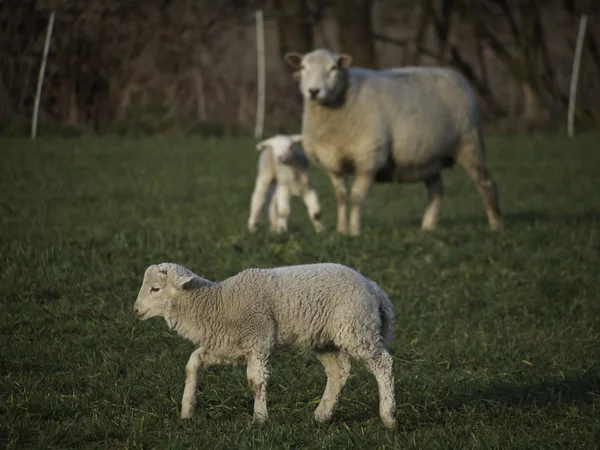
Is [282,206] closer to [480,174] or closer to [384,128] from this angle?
[384,128]

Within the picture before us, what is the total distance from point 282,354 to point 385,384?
1520 millimetres

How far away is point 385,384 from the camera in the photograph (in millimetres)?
5617

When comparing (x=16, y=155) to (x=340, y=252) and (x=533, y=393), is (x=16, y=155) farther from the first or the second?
(x=533, y=393)

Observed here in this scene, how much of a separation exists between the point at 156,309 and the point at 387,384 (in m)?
1.20

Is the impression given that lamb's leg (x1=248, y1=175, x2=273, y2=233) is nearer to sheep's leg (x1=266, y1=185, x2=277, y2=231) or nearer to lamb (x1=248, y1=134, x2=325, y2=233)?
lamb (x1=248, y1=134, x2=325, y2=233)

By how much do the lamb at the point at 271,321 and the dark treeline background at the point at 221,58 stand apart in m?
13.8

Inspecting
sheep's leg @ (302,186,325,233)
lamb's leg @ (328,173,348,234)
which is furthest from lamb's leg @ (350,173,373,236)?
sheep's leg @ (302,186,325,233)

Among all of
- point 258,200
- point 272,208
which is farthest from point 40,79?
point 258,200

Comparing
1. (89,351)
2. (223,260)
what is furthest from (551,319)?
(89,351)

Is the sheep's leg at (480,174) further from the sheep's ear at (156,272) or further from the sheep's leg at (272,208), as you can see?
the sheep's ear at (156,272)

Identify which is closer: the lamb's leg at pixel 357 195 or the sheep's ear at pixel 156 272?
the sheep's ear at pixel 156 272

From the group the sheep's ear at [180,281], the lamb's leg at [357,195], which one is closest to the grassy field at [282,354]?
the lamb's leg at [357,195]

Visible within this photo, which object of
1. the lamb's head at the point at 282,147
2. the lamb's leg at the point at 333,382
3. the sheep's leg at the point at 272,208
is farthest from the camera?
the sheep's leg at the point at 272,208

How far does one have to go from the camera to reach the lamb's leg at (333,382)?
18.8ft
